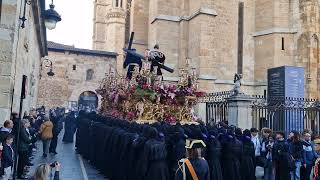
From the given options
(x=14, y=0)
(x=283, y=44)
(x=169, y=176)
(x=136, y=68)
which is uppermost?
(x=283, y=44)

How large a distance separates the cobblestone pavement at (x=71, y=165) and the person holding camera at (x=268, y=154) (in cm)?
444

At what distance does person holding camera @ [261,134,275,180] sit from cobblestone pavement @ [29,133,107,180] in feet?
14.6

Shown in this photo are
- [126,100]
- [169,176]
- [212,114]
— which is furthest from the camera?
[212,114]

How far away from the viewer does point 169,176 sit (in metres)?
6.83

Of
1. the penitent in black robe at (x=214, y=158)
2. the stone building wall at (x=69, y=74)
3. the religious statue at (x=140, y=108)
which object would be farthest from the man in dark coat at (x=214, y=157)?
the stone building wall at (x=69, y=74)

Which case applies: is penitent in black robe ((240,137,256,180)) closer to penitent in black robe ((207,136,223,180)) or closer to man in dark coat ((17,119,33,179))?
penitent in black robe ((207,136,223,180))

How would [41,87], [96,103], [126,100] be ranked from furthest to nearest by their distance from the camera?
[96,103]
[41,87]
[126,100]

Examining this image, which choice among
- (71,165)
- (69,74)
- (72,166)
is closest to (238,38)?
(69,74)

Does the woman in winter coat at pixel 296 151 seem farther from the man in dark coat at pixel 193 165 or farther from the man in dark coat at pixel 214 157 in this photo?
the man in dark coat at pixel 193 165

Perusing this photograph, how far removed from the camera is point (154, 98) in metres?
10.4

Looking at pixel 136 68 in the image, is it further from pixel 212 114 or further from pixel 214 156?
pixel 212 114

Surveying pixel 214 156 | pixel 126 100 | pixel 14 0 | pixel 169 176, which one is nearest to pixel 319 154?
pixel 214 156

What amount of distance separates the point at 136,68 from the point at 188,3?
14509 millimetres

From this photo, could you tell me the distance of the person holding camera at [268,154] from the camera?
8891mm
